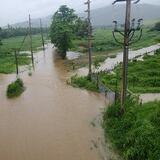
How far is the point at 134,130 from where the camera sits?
12656 mm

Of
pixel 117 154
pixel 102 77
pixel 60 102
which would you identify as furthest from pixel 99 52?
pixel 117 154

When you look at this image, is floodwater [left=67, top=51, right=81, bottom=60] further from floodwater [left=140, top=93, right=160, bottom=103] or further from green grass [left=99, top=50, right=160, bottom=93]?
floodwater [left=140, top=93, right=160, bottom=103]

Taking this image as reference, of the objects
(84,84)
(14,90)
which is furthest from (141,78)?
(14,90)

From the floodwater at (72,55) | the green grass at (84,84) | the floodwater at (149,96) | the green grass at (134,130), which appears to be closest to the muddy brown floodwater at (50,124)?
the green grass at (84,84)

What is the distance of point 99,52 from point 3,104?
28439 mm

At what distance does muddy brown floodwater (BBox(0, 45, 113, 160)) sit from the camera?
13484mm

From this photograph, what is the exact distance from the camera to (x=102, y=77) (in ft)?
84.8

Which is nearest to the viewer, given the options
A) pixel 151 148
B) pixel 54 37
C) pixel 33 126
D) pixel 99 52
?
pixel 151 148

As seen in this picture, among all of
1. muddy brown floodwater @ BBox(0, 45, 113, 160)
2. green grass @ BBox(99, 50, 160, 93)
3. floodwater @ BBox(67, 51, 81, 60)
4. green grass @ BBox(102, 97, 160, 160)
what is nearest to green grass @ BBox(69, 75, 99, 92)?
muddy brown floodwater @ BBox(0, 45, 113, 160)

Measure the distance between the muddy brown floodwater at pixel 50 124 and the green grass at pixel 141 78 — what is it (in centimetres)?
266

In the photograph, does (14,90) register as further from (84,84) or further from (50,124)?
Result: (50,124)

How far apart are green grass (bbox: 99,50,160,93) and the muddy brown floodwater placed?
266 cm

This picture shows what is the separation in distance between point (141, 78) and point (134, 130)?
39.6 ft

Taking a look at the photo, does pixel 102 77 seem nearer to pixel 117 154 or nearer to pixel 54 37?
pixel 117 154
